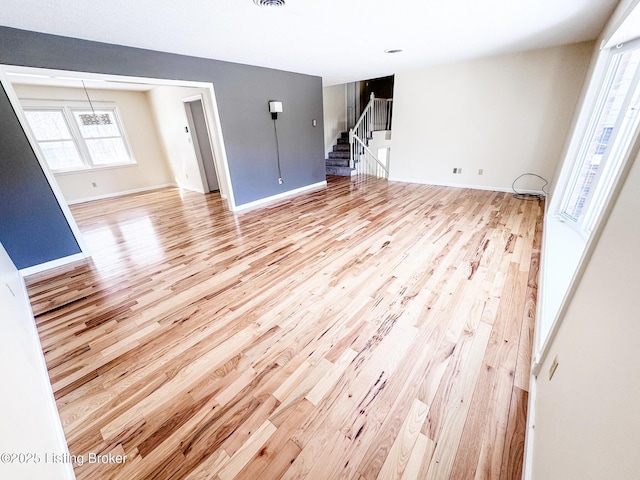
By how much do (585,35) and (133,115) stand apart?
864cm

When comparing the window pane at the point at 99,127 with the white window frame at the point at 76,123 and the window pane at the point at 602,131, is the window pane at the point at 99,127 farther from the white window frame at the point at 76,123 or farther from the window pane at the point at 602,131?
the window pane at the point at 602,131

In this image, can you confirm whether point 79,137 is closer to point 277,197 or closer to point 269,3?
point 277,197

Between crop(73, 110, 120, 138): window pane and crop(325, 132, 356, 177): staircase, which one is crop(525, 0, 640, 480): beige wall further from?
crop(73, 110, 120, 138): window pane

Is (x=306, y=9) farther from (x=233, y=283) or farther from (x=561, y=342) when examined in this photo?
(x=561, y=342)

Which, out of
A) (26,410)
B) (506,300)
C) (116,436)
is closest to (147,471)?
(116,436)

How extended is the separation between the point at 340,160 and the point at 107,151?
5868mm

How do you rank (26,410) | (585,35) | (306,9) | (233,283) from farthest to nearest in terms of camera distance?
(585,35), (233,283), (306,9), (26,410)

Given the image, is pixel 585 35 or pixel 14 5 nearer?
pixel 14 5

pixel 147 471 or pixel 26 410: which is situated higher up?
pixel 26 410

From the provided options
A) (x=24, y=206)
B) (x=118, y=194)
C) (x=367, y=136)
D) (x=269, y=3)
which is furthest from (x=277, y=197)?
(x=118, y=194)

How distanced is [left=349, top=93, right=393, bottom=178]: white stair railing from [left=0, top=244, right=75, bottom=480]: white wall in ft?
22.1

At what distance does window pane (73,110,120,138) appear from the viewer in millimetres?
5562

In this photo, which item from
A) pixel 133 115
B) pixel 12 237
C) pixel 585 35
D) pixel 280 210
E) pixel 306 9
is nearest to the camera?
pixel 306 9

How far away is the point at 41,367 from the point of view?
4.95ft
